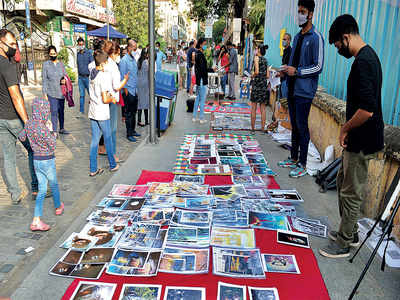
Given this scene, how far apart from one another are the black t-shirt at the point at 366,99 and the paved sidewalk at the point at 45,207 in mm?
3023

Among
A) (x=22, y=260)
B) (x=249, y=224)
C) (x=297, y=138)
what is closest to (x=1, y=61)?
(x=22, y=260)

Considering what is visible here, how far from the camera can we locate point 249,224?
3.54 m

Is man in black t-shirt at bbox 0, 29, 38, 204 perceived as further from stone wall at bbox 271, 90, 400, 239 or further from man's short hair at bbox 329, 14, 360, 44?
stone wall at bbox 271, 90, 400, 239

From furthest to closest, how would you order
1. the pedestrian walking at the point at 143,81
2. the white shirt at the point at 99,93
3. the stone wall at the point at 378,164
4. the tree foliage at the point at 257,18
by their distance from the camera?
the tree foliage at the point at 257,18 → the pedestrian walking at the point at 143,81 → the white shirt at the point at 99,93 → the stone wall at the point at 378,164

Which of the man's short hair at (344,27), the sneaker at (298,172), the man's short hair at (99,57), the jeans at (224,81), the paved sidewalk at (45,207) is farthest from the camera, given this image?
the jeans at (224,81)

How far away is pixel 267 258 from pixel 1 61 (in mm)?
3477

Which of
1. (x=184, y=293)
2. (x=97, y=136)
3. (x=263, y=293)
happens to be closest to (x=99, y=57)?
(x=97, y=136)

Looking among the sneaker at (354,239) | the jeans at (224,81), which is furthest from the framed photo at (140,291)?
the jeans at (224,81)

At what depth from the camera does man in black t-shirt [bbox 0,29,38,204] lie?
12.4 ft

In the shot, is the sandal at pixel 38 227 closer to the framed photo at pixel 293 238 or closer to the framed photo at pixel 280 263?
the framed photo at pixel 280 263

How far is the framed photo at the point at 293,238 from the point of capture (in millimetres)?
3229

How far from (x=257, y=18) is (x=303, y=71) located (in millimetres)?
21973

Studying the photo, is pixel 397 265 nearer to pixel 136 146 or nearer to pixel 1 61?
pixel 1 61

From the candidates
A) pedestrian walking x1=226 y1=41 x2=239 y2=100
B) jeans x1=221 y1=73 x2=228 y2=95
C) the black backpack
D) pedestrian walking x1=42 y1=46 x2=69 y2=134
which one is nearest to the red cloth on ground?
the black backpack
